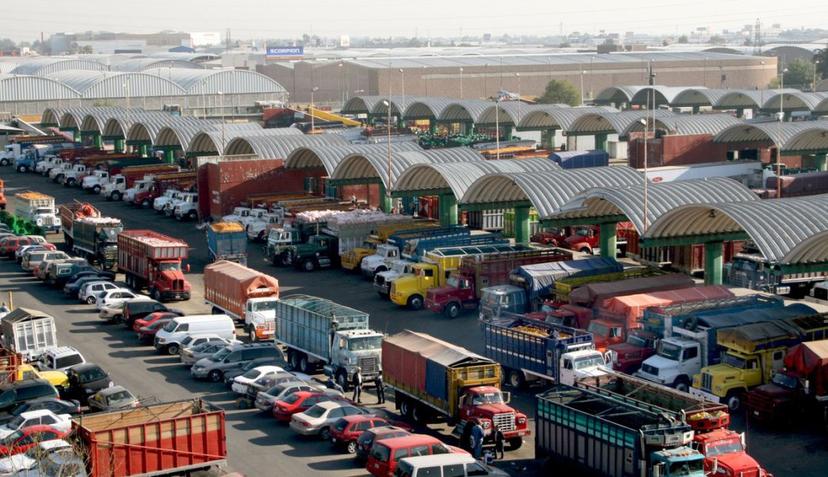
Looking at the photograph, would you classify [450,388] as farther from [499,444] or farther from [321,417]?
[321,417]

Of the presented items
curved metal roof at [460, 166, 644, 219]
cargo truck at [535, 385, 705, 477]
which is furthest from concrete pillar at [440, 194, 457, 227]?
cargo truck at [535, 385, 705, 477]

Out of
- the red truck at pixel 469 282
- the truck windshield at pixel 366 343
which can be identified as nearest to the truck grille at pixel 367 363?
the truck windshield at pixel 366 343

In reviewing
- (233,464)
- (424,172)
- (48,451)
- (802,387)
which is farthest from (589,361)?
(424,172)

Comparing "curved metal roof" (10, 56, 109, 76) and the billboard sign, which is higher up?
the billboard sign

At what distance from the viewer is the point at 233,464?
2198cm

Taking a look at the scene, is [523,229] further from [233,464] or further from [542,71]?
[542,71]

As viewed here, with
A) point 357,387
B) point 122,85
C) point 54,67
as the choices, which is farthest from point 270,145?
point 54,67

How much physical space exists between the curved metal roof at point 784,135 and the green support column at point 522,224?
60.0ft

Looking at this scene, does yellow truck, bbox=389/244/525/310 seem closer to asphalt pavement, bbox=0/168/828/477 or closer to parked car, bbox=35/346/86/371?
asphalt pavement, bbox=0/168/828/477

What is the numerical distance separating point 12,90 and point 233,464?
7641cm

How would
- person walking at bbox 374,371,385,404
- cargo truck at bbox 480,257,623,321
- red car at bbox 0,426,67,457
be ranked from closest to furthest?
red car at bbox 0,426,67,457 < person walking at bbox 374,371,385,404 < cargo truck at bbox 480,257,623,321

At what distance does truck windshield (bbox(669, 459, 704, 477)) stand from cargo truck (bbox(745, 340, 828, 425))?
15.7 ft

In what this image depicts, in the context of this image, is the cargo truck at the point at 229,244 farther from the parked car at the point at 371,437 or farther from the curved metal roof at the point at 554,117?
the curved metal roof at the point at 554,117

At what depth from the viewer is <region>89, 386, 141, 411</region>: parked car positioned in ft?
80.8
